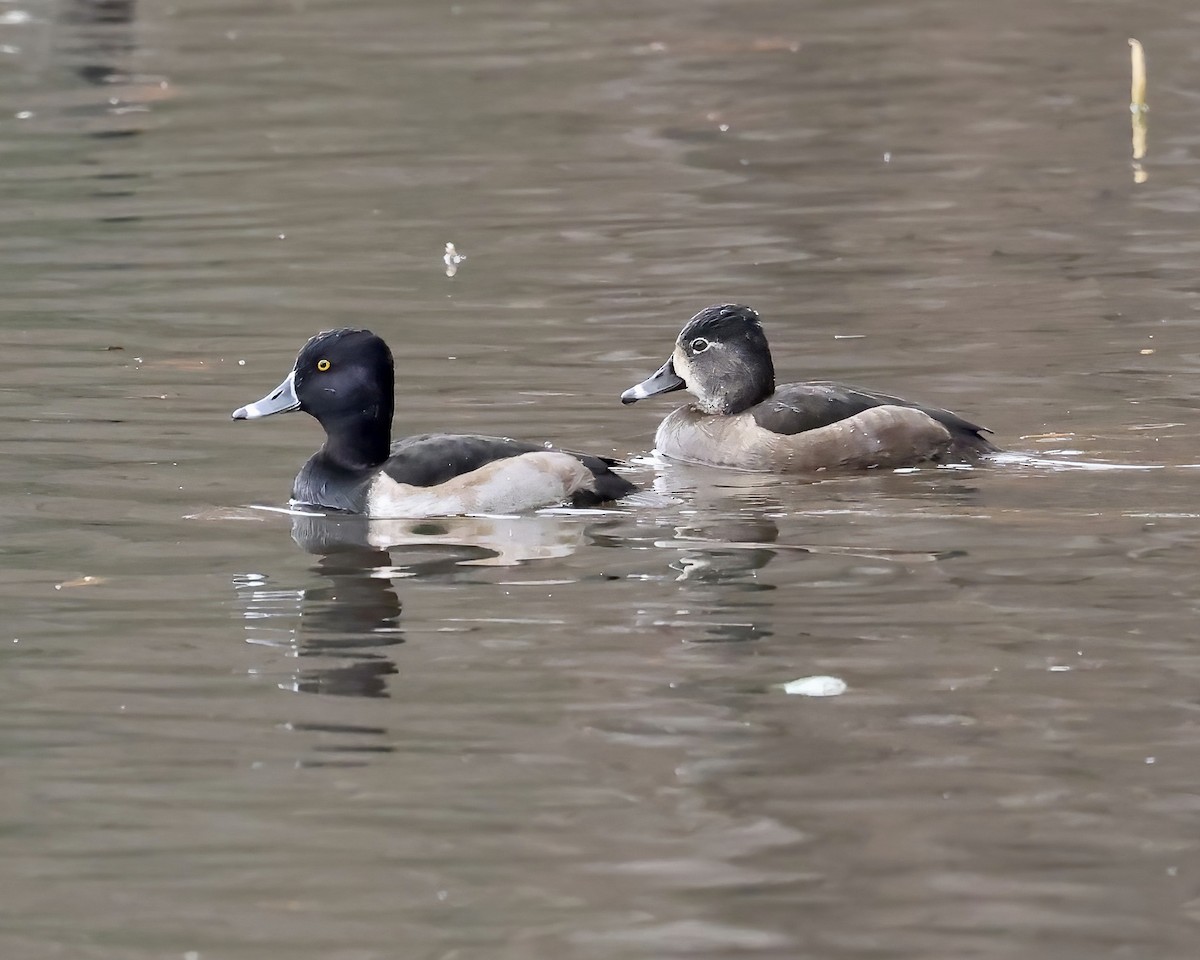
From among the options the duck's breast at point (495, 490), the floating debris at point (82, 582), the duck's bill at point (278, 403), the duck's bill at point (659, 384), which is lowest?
the floating debris at point (82, 582)

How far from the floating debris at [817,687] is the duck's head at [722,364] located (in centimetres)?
400

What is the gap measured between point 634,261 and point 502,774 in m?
9.38

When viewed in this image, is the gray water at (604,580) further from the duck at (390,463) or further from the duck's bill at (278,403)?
the duck's bill at (278,403)

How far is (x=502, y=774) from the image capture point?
6.38 meters

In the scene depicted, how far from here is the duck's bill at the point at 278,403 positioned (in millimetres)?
10219

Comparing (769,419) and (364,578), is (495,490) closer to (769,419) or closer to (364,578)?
(364,578)

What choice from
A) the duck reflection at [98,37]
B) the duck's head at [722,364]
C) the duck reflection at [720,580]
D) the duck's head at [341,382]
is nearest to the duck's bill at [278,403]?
the duck's head at [341,382]

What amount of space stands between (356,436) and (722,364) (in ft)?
6.42

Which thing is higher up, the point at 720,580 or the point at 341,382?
the point at 341,382

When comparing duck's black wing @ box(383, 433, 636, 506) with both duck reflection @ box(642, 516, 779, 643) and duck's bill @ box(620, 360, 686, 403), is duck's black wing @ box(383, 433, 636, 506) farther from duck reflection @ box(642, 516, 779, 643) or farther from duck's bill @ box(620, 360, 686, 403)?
duck's bill @ box(620, 360, 686, 403)

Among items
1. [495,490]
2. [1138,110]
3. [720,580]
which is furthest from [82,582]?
[1138,110]

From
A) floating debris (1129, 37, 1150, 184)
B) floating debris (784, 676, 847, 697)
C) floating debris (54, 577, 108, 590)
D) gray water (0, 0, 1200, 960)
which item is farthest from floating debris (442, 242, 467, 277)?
floating debris (784, 676, 847, 697)

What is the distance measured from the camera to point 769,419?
1067 centimetres

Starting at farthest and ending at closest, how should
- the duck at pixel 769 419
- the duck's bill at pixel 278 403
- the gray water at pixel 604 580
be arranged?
the duck at pixel 769 419
the duck's bill at pixel 278 403
the gray water at pixel 604 580
